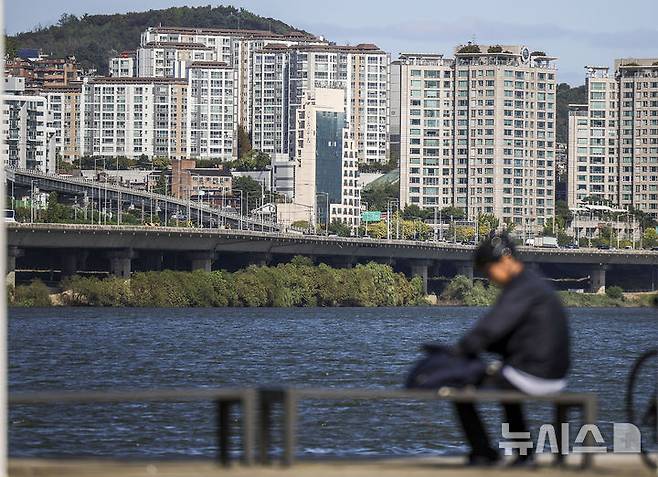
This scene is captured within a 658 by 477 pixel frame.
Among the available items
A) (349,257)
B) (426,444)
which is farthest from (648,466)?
(349,257)

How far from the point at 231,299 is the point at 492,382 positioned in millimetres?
146422

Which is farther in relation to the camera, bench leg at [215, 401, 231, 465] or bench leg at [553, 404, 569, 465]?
bench leg at [553, 404, 569, 465]

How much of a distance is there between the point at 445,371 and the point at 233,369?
49.2 metres

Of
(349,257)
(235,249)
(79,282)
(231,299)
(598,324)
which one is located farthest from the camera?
(349,257)

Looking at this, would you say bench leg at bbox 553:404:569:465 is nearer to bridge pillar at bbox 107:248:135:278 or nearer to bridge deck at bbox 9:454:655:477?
bridge deck at bbox 9:454:655:477

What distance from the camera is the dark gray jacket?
1470 centimetres

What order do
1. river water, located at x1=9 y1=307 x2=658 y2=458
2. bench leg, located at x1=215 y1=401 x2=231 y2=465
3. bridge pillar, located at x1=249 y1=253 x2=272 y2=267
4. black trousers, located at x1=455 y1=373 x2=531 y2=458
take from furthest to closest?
bridge pillar, located at x1=249 y1=253 x2=272 y2=267
river water, located at x1=9 y1=307 x2=658 y2=458
black trousers, located at x1=455 y1=373 x2=531 y2=458
bench leg, located at x1=215 y1=401 x2=231 y2=465

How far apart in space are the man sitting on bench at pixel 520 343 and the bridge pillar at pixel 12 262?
129892 mm

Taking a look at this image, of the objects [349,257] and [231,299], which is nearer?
[231,299]

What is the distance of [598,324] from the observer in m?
130

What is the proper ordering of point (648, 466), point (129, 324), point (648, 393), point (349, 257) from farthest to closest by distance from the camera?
point (349, 257) < point (129, 324) < point (648, 393) < point (648, 466)

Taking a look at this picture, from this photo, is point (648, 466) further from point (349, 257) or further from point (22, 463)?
point (349, 257)

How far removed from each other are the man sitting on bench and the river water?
17.1 metres

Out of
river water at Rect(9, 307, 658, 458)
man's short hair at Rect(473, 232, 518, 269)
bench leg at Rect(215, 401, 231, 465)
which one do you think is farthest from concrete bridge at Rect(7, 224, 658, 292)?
bench leg at Rect(215, 401, 231, 465)
